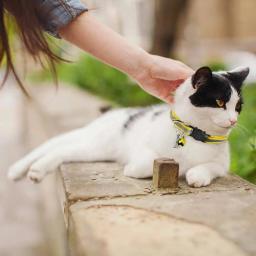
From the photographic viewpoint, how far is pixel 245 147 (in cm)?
355

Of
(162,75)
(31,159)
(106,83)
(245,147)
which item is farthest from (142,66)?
(106,83)

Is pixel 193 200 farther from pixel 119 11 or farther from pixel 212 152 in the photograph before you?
pixel 119 11

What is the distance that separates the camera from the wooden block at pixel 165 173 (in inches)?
81.7

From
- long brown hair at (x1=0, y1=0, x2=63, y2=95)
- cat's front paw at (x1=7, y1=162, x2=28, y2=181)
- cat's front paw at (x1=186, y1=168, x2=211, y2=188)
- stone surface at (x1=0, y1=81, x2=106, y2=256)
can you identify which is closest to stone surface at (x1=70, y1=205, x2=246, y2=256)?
cat's front paw at (x1=186, y1=168, x2=211, y2=188)

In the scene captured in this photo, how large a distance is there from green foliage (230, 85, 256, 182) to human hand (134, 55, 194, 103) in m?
0.35

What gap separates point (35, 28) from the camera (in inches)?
85.0

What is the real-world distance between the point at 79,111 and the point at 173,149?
2671 millimetres

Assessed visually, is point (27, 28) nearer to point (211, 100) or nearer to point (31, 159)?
point (211, 100)

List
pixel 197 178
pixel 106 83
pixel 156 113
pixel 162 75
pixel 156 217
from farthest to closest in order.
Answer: pixel 106 83
pixel 156 113
pixel 162 75
pixel 197 178
pixel 156 217

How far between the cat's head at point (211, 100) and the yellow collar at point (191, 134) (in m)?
0.03

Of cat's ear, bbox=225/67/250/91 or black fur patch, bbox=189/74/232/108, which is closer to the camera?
black fur patch, bbox=189/74/232/108

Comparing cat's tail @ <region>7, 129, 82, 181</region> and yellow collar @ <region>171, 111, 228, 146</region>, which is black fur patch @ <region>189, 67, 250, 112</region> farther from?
cat's tail @ <region>7, 129, 82, 181</region>

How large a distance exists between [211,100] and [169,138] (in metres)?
0.30

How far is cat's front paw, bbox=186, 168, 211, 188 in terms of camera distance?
215 cm
